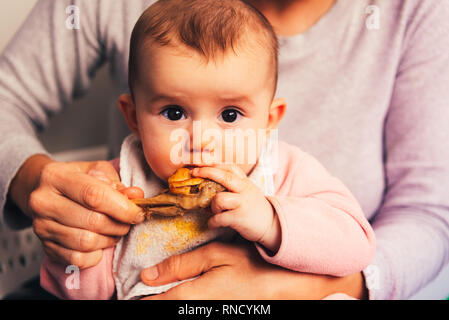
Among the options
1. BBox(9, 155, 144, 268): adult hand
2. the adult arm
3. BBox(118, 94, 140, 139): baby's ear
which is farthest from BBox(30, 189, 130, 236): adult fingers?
the adult arm

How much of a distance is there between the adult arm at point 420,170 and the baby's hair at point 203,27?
25 cm

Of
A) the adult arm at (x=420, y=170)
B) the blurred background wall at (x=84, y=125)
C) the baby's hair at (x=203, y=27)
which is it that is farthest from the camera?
the blurred background wall at (x=84, y=125)

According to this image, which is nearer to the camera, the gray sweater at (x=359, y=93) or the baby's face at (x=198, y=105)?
the baby's face at (x=198, y=105)

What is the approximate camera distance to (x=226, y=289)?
1.44 feet

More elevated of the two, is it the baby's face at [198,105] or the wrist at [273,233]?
the baby's face at [198,105]

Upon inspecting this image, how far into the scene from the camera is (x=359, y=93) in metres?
0.57

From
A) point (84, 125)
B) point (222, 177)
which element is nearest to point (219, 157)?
point (222, 177)

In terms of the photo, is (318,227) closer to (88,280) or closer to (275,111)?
(275,111)

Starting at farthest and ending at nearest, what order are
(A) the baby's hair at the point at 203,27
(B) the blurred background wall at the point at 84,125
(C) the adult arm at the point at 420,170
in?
1. (B) the blurred background wall at the point at 84,125
2. (C) the adult arm at the point at 420,170
3. (A) the baby's hair at the point at 203,27

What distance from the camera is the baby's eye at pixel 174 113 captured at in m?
0.40

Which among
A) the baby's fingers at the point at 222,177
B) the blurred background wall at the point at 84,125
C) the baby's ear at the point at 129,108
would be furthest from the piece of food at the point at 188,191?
the blurred background wall at the point at 84,125

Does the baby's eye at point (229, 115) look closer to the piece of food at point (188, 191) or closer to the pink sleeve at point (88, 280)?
the piece of food at point (188, 191)

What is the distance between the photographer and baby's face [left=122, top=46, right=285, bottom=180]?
14.7 inches

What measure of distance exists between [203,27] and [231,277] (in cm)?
27
